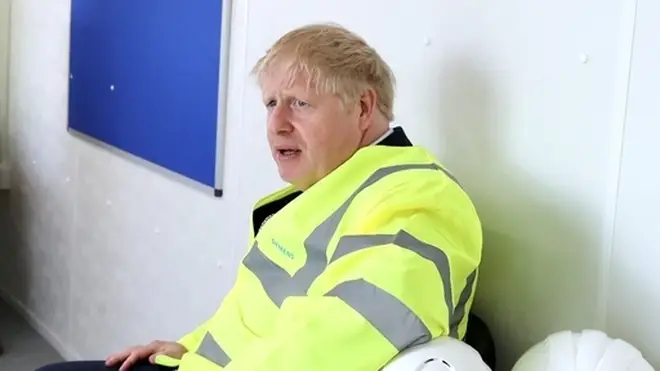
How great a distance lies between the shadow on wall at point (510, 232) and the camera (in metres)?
1.40

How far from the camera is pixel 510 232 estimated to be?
59.1 inches

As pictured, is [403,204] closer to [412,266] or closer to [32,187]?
[412,266]

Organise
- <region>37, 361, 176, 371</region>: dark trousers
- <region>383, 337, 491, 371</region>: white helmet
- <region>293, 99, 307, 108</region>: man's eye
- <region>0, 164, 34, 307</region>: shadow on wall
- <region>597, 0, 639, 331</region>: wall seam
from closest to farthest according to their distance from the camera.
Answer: <region>383, 337, 491, 371</region>: white helmet, <region>597, 0, 639, 331</region>: wall seam, <region>293, 99, 307, 108</region>: man's eye, <region>37, 361, 176, 371</region>: dark trousers, <region>0, 164, 34, 307</region>: shadow on wall

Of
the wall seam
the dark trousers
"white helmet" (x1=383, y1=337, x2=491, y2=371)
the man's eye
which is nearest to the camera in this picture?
"white helmet" (x1=383, y1=337, x2=491, y2=371)

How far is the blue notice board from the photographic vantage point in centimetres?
233

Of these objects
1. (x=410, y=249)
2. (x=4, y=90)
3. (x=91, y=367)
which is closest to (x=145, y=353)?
(x=91, y=367)

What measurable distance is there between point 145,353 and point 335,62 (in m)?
0.76

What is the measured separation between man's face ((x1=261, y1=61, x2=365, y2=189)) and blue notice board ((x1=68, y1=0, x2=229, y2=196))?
0.77 meters

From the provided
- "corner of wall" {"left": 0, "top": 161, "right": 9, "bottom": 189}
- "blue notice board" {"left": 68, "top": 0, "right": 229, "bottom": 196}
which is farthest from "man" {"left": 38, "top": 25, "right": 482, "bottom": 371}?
"corner of wall" {"left": 0, "top": 161, "right": 9, "bottom": 189}

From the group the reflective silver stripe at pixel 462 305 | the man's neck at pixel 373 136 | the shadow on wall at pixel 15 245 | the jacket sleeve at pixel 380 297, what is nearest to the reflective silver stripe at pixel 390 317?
the jacket sleeve at pixel 380 297

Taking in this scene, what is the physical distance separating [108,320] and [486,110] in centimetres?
190

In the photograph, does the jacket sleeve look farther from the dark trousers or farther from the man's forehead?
the dark trousers

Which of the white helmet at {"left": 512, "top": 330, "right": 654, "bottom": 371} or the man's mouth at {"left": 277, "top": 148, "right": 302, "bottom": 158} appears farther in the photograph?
the man's mouth at {"left": 277, "top": 148, "right": 302, "bottom": 158}

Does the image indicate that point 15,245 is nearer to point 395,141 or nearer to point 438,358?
point 395,141
